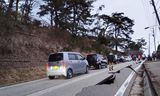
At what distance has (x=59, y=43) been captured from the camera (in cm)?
4681

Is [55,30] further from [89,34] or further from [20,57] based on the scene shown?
[89,34]

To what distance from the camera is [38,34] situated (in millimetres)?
40719

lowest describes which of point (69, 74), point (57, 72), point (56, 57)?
point (69, 74)

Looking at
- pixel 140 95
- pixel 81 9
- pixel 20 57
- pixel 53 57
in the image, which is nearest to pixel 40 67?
pixel 20 57

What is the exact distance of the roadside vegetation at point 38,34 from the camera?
98.3 ft

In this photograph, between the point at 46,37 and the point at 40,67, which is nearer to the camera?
the point at 40,67

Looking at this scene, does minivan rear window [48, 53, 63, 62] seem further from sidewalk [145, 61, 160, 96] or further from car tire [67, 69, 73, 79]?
sidewalk [145, 61, 160, 96]

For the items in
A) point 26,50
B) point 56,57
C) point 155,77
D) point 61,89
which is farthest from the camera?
point 26,50

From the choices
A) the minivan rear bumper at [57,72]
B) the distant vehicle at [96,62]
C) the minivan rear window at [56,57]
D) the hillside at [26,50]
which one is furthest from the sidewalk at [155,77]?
the hillside at [26,50]

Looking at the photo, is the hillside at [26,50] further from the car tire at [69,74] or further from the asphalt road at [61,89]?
the asphalt road at [61,89]

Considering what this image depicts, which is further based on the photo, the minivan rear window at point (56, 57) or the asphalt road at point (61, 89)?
the minivan rear window at point (56, 57)

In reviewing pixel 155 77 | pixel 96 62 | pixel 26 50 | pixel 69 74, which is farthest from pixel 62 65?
pixel 96 62

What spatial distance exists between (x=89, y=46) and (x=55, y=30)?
56.7 feet

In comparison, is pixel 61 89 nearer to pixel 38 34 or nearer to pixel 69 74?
pixel 69 74
